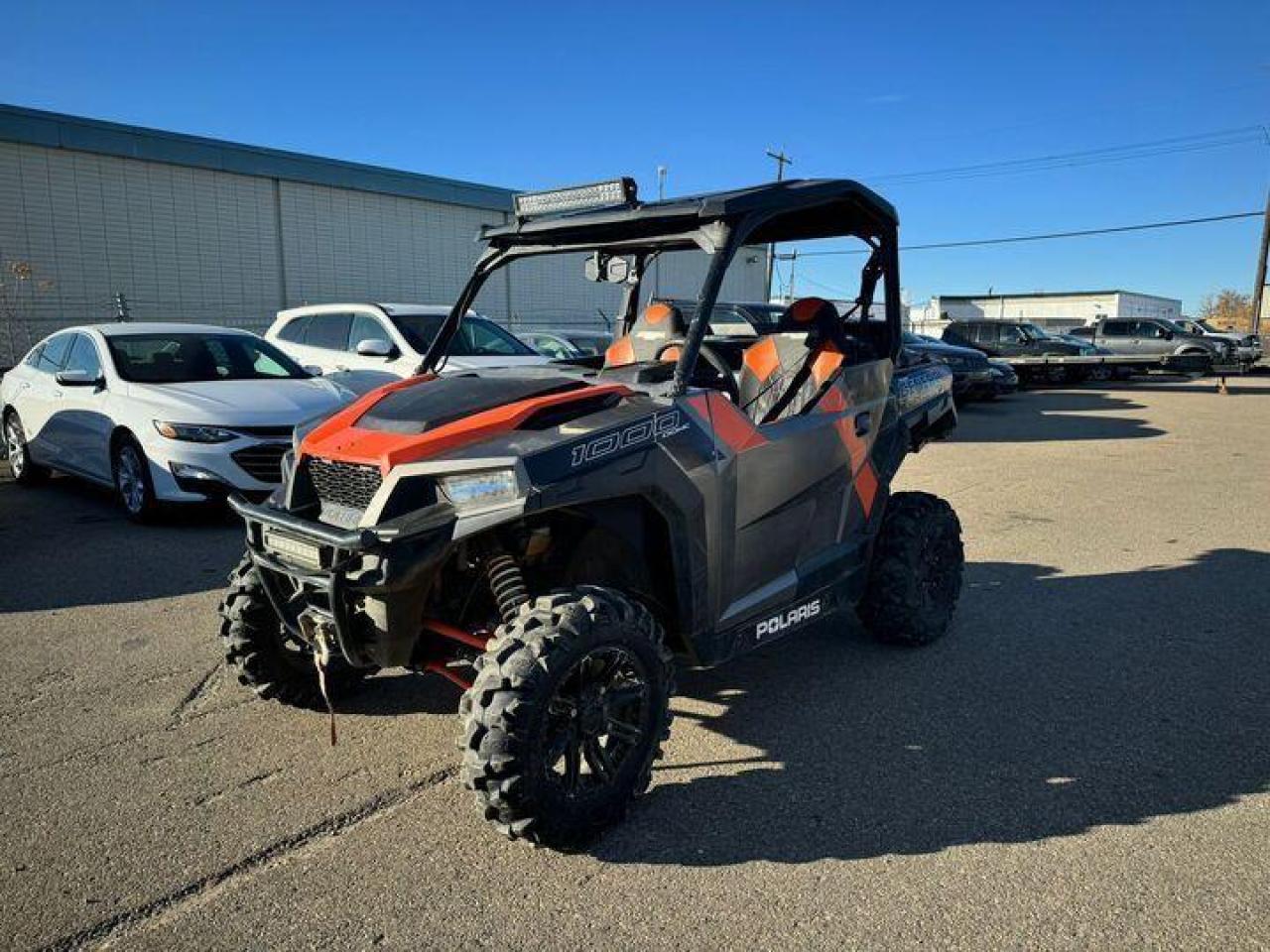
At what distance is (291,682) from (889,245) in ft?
11.1

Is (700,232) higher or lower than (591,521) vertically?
higher

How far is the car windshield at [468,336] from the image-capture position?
995cm

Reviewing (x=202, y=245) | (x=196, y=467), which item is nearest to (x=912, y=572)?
(x=196, y=467)

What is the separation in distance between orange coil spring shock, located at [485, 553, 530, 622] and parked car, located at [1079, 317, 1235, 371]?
27735mm

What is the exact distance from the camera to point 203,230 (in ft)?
62.6

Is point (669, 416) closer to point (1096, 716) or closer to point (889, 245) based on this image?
point (889, 245)

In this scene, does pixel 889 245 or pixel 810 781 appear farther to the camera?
pixel 889 245

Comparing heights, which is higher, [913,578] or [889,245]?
[889,245]

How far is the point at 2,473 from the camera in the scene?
32.8ft

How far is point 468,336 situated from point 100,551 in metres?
4.58

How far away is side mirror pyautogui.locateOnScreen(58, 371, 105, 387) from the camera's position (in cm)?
782

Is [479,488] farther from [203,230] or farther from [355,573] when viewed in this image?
[203,230]

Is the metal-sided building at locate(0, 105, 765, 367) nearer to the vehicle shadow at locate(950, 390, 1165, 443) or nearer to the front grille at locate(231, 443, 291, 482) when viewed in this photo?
the vehicle shadow at locate(950, 390, 1165, 443)

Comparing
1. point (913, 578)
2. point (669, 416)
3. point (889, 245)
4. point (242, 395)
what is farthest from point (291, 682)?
point (242, 395)
